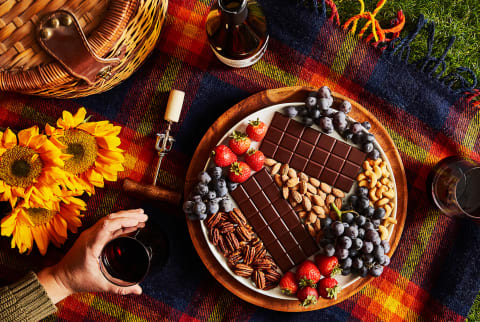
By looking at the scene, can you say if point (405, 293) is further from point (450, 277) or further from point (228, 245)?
point (228, 245)

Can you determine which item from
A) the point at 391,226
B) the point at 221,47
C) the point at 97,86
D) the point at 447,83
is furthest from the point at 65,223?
the point at 447,83

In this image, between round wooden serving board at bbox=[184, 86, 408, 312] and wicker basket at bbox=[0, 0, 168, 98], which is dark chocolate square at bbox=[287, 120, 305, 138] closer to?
round wooden serving board at bbox=[184, 86, 408, 312]

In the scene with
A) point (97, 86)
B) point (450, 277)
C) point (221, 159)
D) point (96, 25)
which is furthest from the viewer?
point (450, 277)

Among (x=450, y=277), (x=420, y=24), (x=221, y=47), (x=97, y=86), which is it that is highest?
(x=420, y=24)

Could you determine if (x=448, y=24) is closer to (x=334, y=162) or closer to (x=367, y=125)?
(x=367, y=125)

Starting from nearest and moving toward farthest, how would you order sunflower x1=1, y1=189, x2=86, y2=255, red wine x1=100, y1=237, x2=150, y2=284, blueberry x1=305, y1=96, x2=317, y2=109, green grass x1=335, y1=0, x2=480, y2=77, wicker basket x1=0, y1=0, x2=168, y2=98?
wicker basket x1=0, y1=0, x2=168, y2=98 < red wine x1=100, y1=237, x2=150, y2=284 < sunflower x1=1, y1=189, x2=86, y2=255 < blueberry x1=305, y1=96, x2=317, y2=109 < green grass x1=335, y1=0, x2=480, y2=77

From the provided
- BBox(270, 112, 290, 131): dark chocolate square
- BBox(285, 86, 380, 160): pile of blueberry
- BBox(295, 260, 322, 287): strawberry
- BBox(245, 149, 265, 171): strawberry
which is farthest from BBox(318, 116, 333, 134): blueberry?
BBox(295, 260, 322, 287): strawberry

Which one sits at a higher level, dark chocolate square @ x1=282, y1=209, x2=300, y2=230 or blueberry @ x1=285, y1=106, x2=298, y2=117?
blueberry @ x1=285, y1=106, x2=298, y2=117
